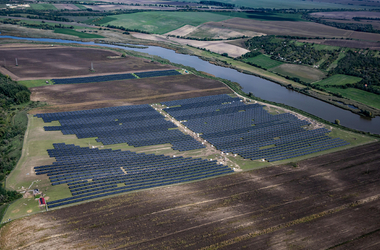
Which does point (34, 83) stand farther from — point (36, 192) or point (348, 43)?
point (348, 43)

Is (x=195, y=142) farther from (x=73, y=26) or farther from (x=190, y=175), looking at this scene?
(x=73, y=26)

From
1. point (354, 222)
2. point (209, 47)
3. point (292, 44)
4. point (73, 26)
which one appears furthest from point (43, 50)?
point (354, 222)

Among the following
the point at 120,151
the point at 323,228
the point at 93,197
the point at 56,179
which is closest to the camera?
the point at 323,228

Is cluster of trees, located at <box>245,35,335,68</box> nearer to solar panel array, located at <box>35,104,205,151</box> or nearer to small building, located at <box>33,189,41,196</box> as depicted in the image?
solar panel array, located at <box>35,104,205,151</box>

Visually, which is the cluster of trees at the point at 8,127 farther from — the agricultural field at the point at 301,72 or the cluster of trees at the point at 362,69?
the cluster of trees at the point at 362,69

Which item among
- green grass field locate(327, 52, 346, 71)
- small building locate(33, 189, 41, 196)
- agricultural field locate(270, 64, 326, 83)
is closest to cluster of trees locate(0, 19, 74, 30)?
agricultural field locate(270, 64, 326, 83)

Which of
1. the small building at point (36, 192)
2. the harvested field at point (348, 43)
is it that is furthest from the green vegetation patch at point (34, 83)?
the harvested field at point (348, 43)
